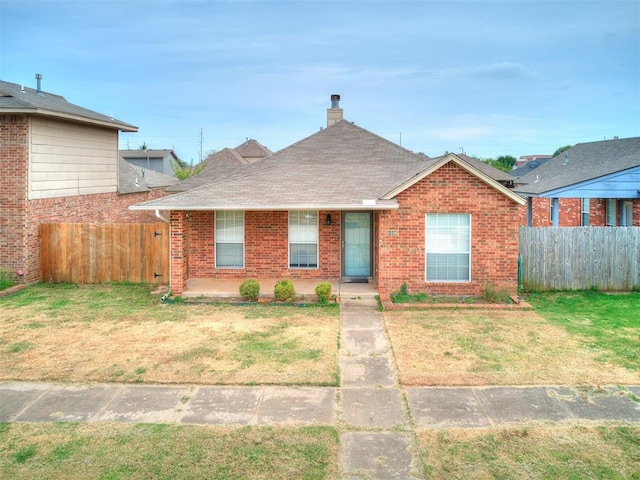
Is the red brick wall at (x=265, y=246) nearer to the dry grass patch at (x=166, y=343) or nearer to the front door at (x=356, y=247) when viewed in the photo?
the front door at (x=356, y=247)

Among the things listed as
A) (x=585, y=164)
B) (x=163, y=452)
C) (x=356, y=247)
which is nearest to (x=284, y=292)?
(x=356, y=247)

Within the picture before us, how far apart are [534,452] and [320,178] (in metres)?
10.5

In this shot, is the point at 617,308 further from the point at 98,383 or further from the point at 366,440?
the point at 98,383

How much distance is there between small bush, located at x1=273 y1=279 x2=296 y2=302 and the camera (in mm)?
12430

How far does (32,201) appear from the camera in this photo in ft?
47.7

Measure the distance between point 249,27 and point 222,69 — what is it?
13.3 metres

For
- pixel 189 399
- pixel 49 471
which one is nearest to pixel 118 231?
pixel 189 399

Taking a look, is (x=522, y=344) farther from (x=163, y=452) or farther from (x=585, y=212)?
(x=585, y=212)

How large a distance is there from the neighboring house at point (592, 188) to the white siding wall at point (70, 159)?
17150mm

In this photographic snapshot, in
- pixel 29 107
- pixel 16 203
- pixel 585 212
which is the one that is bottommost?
pixel 16 203

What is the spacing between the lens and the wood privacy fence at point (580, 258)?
45.6ft

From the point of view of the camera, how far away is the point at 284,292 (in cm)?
1243

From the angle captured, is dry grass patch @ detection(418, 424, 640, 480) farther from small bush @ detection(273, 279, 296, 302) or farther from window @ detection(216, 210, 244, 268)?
window @ detection(216, 210, 244, 268)

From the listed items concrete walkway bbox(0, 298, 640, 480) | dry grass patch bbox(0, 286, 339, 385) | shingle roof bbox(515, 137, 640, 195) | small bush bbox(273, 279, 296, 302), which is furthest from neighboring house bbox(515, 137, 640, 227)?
concrete walkway bbox(0, 298, 640, 480)
